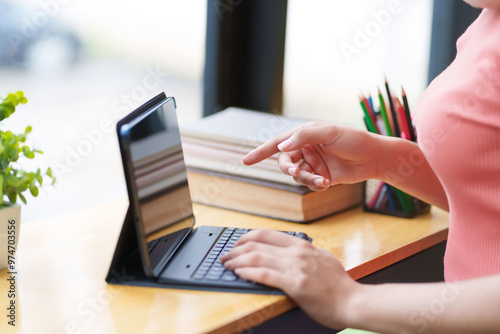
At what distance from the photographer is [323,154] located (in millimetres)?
1144

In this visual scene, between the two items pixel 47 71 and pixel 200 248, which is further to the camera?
pixel 47 71

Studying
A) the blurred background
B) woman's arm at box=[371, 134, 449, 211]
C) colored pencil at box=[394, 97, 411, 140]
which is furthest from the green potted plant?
colored pencil at box=[394, 97, 411, 140]

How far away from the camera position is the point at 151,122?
3.08 feet

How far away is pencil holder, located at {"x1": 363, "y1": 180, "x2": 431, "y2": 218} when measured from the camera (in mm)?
1290

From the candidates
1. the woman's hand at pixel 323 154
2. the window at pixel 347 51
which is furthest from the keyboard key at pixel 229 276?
the window at pixel 347 51

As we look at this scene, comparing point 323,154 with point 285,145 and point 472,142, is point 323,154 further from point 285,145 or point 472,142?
point 472,142

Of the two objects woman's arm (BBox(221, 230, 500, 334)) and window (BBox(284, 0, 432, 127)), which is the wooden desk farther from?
window (BBox(284, 0, 432, 127))

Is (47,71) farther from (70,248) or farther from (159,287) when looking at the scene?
(159,287)

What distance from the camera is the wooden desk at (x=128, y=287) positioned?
0.80m

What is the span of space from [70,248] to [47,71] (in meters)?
0.49

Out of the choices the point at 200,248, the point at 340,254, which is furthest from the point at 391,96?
the point at 200,248

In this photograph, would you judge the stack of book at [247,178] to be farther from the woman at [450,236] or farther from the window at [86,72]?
the window at [86,72]

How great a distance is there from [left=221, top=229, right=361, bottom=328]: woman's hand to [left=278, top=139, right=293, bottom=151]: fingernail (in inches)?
7.8

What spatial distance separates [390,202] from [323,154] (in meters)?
0.25
